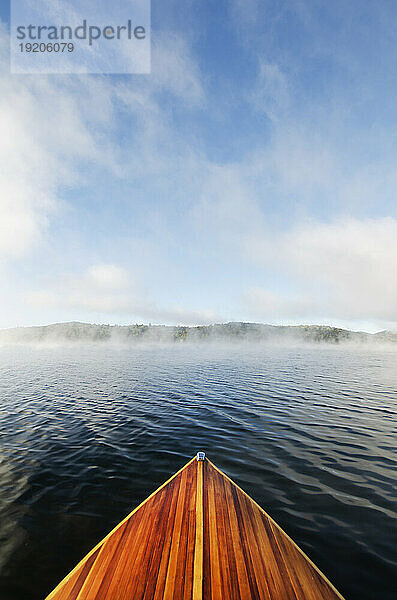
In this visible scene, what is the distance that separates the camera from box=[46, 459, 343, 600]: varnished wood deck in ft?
12.2

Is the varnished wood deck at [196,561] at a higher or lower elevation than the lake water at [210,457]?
higher

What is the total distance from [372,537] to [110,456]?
8.64 metres

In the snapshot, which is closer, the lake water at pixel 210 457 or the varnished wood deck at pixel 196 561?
the varnished wood deck at pixel 196 561

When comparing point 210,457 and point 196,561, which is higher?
point 196,561

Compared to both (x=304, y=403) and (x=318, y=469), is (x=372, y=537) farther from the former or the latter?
(x=304, y=403)

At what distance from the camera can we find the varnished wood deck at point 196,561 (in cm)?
373

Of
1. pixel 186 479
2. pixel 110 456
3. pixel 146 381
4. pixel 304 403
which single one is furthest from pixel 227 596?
pixel 146 381

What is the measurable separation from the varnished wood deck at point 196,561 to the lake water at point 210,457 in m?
1.17

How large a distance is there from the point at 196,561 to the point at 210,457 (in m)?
6.01

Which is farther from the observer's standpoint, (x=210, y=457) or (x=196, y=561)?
(x=210, y=457)

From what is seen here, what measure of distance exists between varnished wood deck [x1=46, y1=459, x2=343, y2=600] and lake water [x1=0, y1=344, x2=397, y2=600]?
117 cm

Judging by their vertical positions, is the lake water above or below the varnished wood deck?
below

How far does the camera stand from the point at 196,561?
13.5 feet

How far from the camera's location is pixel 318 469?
8781 mm
